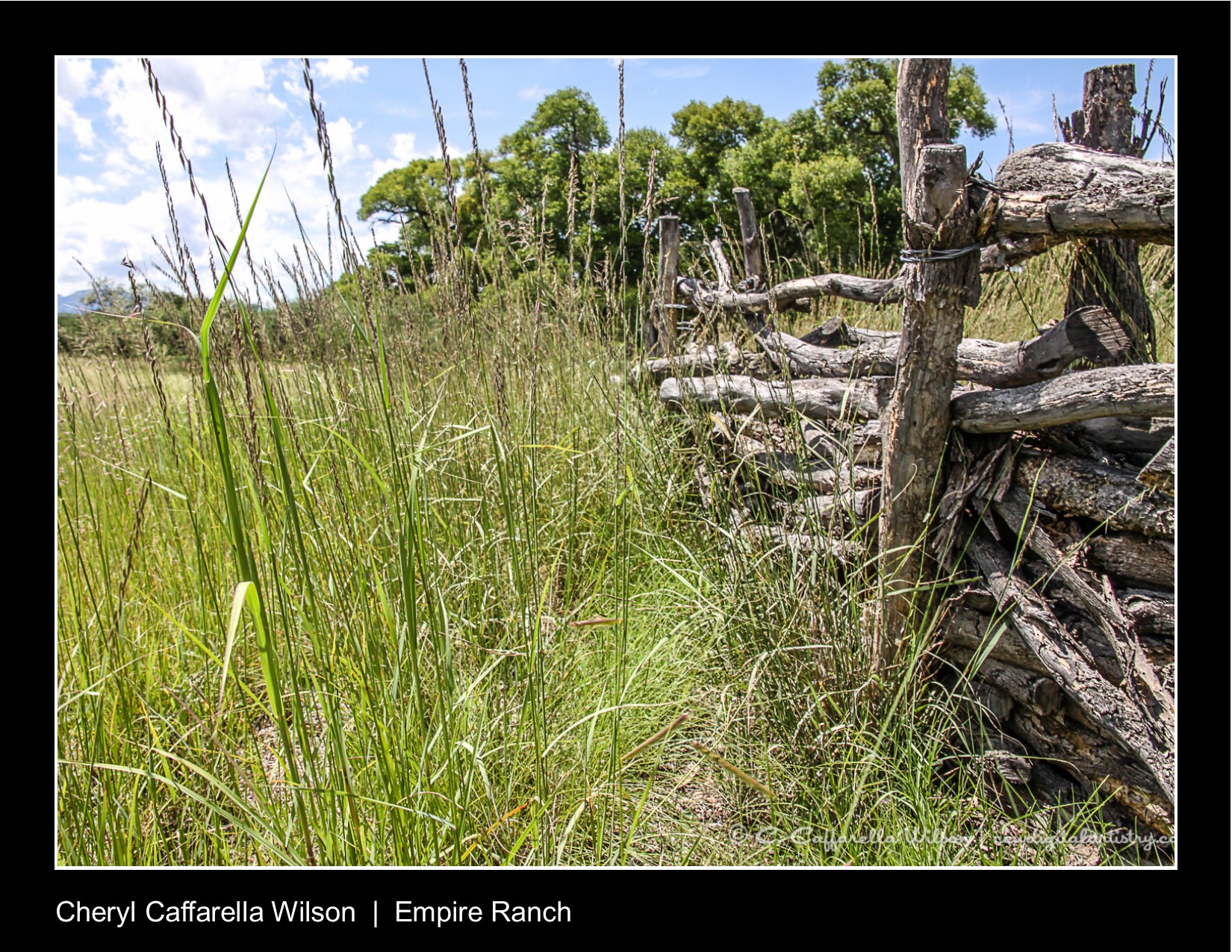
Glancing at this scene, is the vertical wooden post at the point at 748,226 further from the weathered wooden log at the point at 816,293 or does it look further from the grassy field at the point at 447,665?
the grassy field at the point at 447,665

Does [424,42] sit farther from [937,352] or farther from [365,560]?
[937,352]

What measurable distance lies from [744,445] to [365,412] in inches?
48.5

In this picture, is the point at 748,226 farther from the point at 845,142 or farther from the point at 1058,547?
the point at 845,142

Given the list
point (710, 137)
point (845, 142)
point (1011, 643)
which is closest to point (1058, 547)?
point (1011, 643)

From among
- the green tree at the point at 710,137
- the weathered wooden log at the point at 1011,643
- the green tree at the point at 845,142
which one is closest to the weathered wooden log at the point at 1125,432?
the weathered wooden log at the point at 1011,643

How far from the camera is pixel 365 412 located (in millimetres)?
1987

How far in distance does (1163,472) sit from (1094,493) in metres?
0.17

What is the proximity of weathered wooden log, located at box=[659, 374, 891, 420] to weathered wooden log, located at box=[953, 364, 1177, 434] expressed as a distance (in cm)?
29

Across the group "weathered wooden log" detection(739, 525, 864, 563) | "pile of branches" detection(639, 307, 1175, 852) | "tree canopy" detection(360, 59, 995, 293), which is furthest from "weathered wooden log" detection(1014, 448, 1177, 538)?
"tree canopy" detection(360, 59, 995, 293)

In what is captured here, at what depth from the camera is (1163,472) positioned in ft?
5.39

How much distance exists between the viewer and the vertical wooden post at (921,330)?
1.80m

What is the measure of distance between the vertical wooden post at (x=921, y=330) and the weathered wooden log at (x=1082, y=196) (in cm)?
13

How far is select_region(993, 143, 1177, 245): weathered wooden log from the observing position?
1.49 meters
